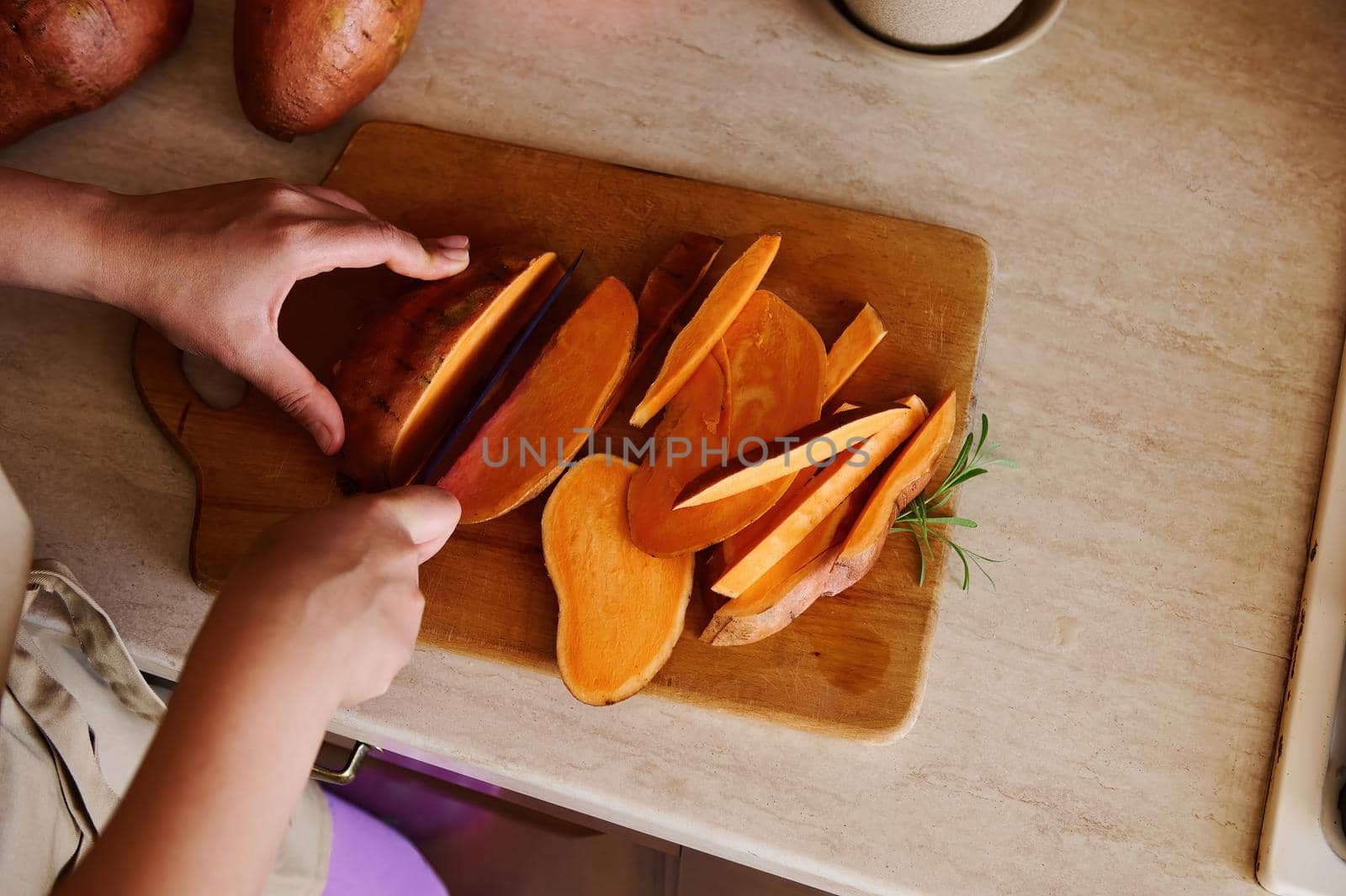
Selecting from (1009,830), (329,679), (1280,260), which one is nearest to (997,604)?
(1009,830)

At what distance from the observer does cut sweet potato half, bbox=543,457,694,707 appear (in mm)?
1017

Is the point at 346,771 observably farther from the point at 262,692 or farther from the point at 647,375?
the point at 647,375

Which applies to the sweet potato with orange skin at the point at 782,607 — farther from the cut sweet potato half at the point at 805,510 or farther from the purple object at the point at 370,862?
the purple object at the point at 370,862

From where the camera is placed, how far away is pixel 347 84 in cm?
118

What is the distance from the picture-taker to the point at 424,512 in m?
0.84

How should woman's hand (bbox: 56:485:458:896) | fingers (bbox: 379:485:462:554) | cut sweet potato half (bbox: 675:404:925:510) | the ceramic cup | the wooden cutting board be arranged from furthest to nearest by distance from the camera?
the ceramic cup → the wooden cutting board → cut sweet potato half (bbox: 675:404:925:510) → fingers (bbox: 379:485:462:554) → woman's hand (bbox: 56:485:458:896)

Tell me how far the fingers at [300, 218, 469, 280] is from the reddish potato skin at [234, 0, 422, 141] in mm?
235

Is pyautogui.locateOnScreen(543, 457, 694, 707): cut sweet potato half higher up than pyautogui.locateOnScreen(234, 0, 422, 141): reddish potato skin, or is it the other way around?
pyautogui.locateOnScreen(234, 0, 422, 141): reddish potato skin

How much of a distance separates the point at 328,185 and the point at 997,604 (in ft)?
3.39

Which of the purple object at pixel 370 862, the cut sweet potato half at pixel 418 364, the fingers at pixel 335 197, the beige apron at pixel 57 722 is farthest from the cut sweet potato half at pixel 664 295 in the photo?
the purple object at pixel 370 862

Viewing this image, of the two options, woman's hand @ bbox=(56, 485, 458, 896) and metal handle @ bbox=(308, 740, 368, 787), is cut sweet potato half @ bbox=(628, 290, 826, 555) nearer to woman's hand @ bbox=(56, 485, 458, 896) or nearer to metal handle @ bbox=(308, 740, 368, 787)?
woman's hand @ bbox=(56, 485, 458, 896)

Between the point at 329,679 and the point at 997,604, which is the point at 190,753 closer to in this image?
the point at 329,679

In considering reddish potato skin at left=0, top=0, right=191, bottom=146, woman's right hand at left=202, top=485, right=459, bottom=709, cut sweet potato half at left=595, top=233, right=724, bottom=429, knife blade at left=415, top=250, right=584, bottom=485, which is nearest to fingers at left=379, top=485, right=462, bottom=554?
woman's right hand at left=202, top=485, right=459, bottom=709

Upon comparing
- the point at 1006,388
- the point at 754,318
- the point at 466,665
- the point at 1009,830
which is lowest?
the point at 1009,830
